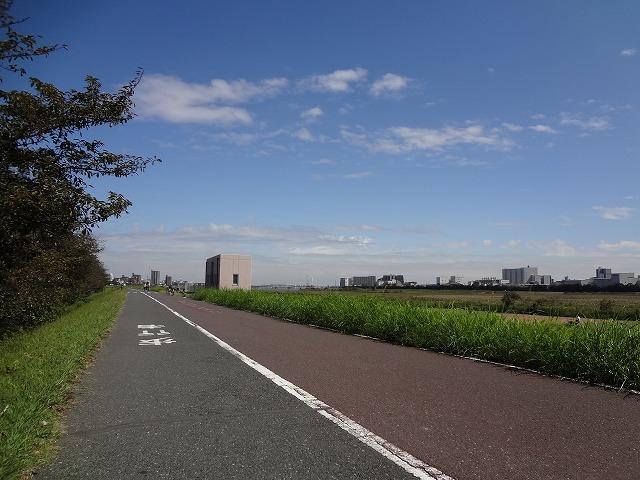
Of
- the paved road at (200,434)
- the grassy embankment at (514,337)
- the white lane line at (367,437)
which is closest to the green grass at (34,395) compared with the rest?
the paved road at (200,434)

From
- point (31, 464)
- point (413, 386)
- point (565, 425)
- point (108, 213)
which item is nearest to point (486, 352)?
point (413, 386)

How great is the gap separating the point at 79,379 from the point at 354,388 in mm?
4615

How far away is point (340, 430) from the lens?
522 cm

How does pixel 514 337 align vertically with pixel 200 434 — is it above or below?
above

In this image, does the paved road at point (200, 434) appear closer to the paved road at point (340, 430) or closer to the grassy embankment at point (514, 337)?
the paved road at point (340, 430)

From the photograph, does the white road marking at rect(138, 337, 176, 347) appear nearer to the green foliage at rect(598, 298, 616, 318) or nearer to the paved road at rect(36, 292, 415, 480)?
the paved road at rect(36, 292, 415, 480)

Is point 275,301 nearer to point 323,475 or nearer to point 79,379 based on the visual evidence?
point 79,379

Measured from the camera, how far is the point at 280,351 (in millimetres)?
11539

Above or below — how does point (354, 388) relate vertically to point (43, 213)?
below

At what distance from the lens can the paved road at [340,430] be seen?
4.23 metres

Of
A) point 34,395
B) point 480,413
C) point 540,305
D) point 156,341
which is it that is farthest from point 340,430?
point 540,305

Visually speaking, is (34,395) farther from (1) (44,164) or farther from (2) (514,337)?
(2) (514,337)

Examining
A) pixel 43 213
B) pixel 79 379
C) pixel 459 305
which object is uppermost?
pixel 43 213

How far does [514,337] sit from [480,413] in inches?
161
